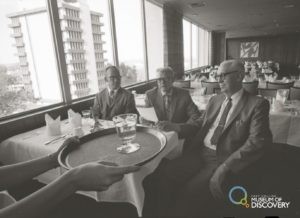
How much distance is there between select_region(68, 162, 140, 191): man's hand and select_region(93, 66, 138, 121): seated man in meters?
2.13

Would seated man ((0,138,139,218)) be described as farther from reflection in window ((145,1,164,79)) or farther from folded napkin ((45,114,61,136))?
reflection in window ((145,1,164,79))

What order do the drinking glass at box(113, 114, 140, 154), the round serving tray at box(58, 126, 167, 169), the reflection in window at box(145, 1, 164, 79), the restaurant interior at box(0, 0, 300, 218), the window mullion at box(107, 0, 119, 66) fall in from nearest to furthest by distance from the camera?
the round serving tray at box(58, 126, 167, 169)
the drinking glass at box(113, 114, 140, 154)
the restaurant interior at box(0, 0, 300, 218)
the window mullion at box(107, 0, 119, 66)
the reflection in window at box(145, 1, 164, 79)

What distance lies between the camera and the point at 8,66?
9.18 ft

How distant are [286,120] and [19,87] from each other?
3.54m

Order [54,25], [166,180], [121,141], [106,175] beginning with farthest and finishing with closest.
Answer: [54,25] < [166,180] < [121,141] < [106,175]

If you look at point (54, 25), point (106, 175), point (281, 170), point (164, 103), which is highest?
point (54, 25)

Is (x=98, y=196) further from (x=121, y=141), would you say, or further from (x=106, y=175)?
(x=106, y=175)

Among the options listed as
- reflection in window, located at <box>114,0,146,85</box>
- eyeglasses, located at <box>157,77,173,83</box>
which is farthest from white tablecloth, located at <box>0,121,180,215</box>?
reflection in window, located at <box>114,0,146,85</box>

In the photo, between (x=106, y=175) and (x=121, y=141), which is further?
(x=121, y=141)

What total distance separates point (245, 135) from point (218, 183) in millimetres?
464

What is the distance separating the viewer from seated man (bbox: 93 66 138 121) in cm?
276

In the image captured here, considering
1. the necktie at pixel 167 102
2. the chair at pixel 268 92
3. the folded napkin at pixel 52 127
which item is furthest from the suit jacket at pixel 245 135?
the chair at pixel 268 92

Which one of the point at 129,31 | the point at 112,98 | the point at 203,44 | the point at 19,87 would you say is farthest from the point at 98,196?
the point at 203,44

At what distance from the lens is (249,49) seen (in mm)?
14211
